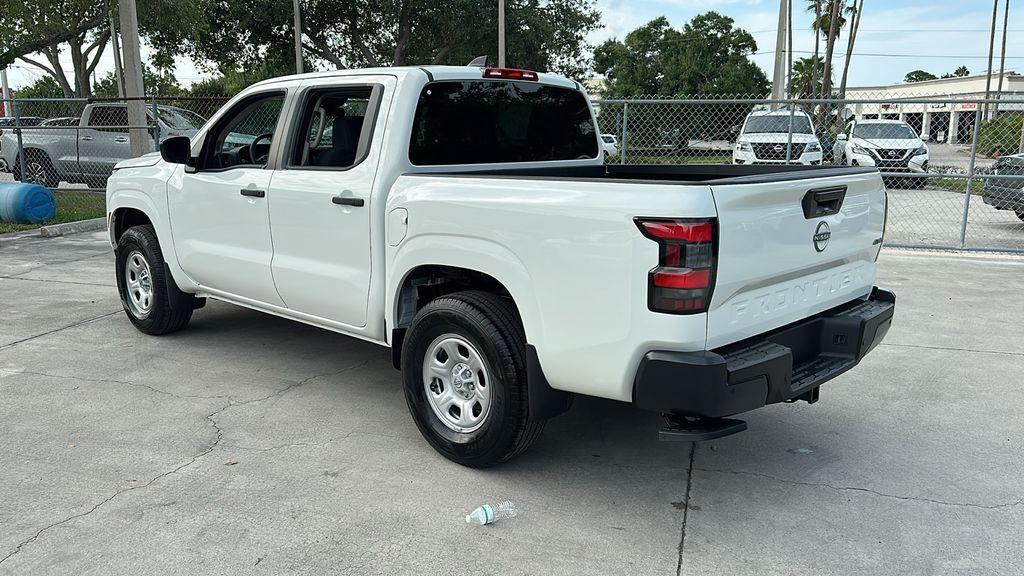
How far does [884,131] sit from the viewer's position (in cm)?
1805

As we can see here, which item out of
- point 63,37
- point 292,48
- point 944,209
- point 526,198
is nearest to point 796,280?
point 526,198

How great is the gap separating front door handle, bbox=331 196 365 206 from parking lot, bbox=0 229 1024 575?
125 centimetres

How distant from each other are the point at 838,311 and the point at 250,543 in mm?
2929

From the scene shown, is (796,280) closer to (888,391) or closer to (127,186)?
(888,391)

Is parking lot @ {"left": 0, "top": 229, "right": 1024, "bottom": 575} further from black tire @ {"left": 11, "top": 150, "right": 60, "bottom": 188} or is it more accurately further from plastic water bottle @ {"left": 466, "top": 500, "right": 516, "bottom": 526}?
black tire @ {"left": 11, "top": 150, "right": 60, "bottom": 188}

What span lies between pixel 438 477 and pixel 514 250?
119 cm

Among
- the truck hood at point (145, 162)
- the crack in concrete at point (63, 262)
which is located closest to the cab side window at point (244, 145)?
the truck hood at point (145, 162)

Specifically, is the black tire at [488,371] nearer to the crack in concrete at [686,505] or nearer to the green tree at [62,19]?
the crack in concrete at [686,505]

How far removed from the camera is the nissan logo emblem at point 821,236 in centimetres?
367

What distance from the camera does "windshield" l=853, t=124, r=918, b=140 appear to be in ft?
58.0

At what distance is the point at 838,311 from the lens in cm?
407

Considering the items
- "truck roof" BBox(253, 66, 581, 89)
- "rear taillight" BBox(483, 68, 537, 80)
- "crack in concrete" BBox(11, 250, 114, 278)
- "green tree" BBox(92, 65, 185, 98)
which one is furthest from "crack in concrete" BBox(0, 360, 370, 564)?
"green tree" BBox(92, 65, 185, 98)

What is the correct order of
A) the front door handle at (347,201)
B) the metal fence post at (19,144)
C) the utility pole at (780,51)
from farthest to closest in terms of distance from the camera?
the utility pole at (780,51) < the metal fence post at (19,144) < the front door handle at (347,201)

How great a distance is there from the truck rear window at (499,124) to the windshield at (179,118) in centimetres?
1289
